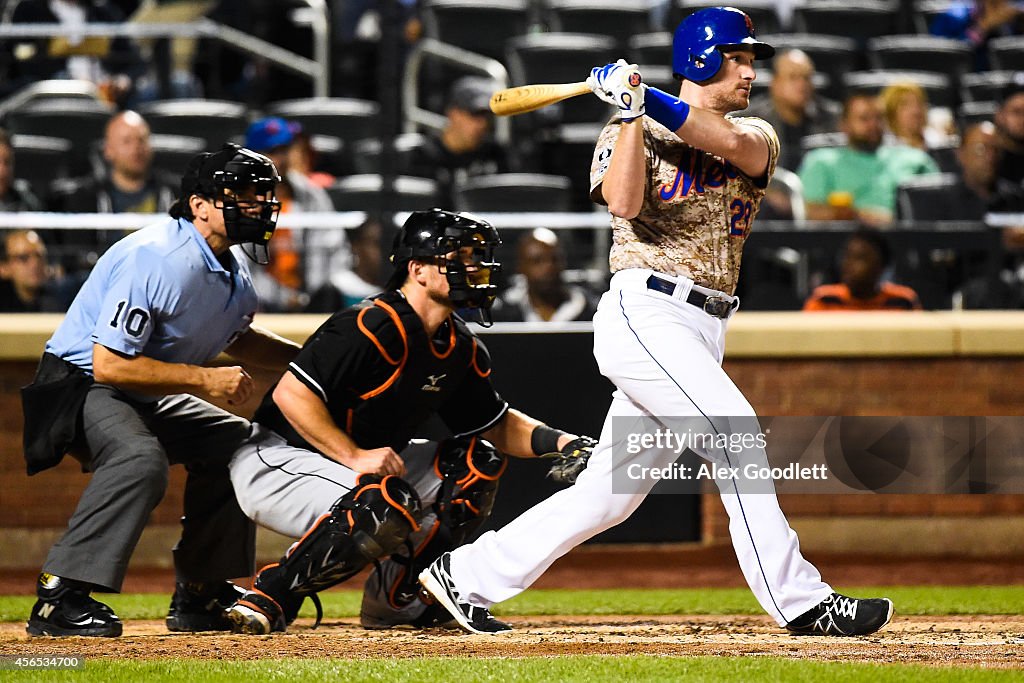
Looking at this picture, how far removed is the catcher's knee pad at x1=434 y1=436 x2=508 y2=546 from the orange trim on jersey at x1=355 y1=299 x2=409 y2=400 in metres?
0.34

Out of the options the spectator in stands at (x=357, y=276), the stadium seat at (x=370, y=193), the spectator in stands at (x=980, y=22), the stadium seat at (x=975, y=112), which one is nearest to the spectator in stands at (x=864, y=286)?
the stadium seat at (x=370, y=193)

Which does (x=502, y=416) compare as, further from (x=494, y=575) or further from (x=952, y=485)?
(x=952, y=485)

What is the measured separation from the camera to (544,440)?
14.6 feet

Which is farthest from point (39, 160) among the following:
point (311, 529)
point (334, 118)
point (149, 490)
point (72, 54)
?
point (311, 529)

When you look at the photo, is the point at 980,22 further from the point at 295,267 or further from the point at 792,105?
the point at 295,267

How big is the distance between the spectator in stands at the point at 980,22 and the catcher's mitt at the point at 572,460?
692cm

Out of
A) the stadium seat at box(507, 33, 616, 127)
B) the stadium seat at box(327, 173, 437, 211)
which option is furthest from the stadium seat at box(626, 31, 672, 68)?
the stadium seat at box(327, 173, 437, 211)

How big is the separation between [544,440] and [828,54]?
601 cm

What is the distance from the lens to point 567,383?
21.5ft

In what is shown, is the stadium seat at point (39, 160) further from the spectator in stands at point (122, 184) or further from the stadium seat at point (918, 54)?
the stadium seat at point (918, 54)

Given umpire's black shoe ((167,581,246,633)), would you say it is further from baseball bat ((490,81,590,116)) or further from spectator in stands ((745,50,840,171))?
spectator in stands ((745,50,840,171))

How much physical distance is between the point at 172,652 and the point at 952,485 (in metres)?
4.01

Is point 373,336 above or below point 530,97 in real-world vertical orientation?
below

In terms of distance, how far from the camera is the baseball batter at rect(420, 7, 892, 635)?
3.87 m
